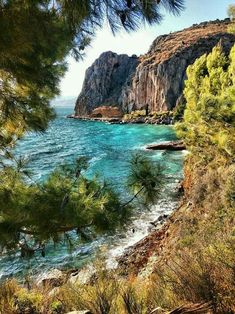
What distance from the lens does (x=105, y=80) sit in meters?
90.4

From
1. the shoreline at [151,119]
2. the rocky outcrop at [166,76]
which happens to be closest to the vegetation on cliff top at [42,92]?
the shoreline at [151,119]

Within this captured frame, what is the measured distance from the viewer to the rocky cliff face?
67625 millimetres

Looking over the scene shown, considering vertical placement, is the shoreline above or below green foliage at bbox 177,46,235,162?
below

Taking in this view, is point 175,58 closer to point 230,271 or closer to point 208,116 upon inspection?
point 208,116

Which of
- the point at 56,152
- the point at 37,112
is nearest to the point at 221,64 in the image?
the point at 37,112

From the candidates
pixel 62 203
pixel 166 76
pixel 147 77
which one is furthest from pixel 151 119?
pixel 62 203

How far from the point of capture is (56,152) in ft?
120

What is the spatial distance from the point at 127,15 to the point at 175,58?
68441 mm

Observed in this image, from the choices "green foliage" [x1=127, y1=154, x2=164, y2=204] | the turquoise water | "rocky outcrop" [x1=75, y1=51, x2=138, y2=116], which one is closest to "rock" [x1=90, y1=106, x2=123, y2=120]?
"rocky outcrop" [x1=75, y1=51, x2=138, y2=116]

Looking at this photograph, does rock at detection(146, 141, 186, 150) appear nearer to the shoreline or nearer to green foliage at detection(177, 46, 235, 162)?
green foliage at detection(177, 46, 235, 162)

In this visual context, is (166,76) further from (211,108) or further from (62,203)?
(62,203)

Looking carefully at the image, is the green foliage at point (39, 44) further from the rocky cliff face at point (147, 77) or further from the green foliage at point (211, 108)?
the rocky cliff face at point (147, 77)

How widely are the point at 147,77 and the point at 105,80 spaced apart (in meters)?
18.7

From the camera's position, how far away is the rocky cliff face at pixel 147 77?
67.6 m
